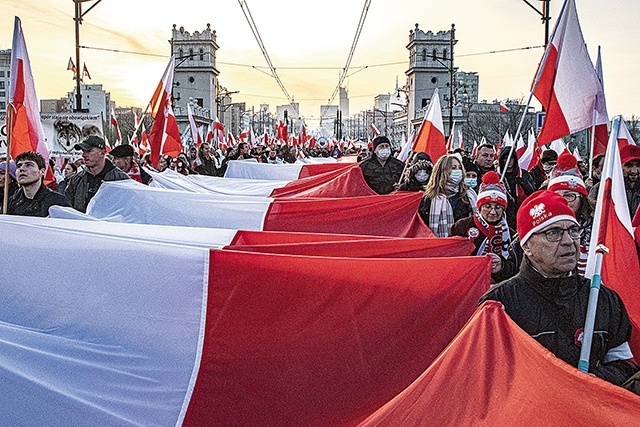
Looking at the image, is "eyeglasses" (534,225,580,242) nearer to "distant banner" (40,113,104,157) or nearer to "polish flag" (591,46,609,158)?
"polish flag" (591,46,609,158)

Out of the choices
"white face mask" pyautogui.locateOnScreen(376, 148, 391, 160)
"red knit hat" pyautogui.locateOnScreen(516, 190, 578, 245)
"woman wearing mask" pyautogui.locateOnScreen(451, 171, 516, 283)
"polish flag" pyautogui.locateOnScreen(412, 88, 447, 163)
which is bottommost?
"woman wearing mask" pyautogui.locateOnScreen(451, 171, 516, 283)

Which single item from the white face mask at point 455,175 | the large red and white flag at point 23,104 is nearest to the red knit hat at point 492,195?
the white face mask at point 455,175

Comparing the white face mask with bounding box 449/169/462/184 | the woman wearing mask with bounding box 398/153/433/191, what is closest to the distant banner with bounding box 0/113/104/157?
the woman wearing mask with bounding box 398/153/433/191

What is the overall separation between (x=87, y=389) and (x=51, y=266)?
1163 millimetres

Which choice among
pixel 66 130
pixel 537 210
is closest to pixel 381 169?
pixel 537 210

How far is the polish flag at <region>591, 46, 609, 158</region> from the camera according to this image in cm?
609

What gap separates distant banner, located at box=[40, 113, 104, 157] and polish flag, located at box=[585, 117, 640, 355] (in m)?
11.5

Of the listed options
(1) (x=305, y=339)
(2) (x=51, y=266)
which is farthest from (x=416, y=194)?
(2) (x=51, y=266)

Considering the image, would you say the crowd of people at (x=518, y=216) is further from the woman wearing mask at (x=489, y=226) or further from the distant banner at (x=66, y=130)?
the distant banner at (x=66, y=130)

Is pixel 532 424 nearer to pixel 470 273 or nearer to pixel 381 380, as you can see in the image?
pixel 381 380

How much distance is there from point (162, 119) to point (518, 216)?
921 cm

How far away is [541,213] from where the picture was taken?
3482 millimetres

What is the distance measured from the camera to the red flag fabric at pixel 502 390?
229 cm

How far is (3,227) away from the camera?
4707mm
